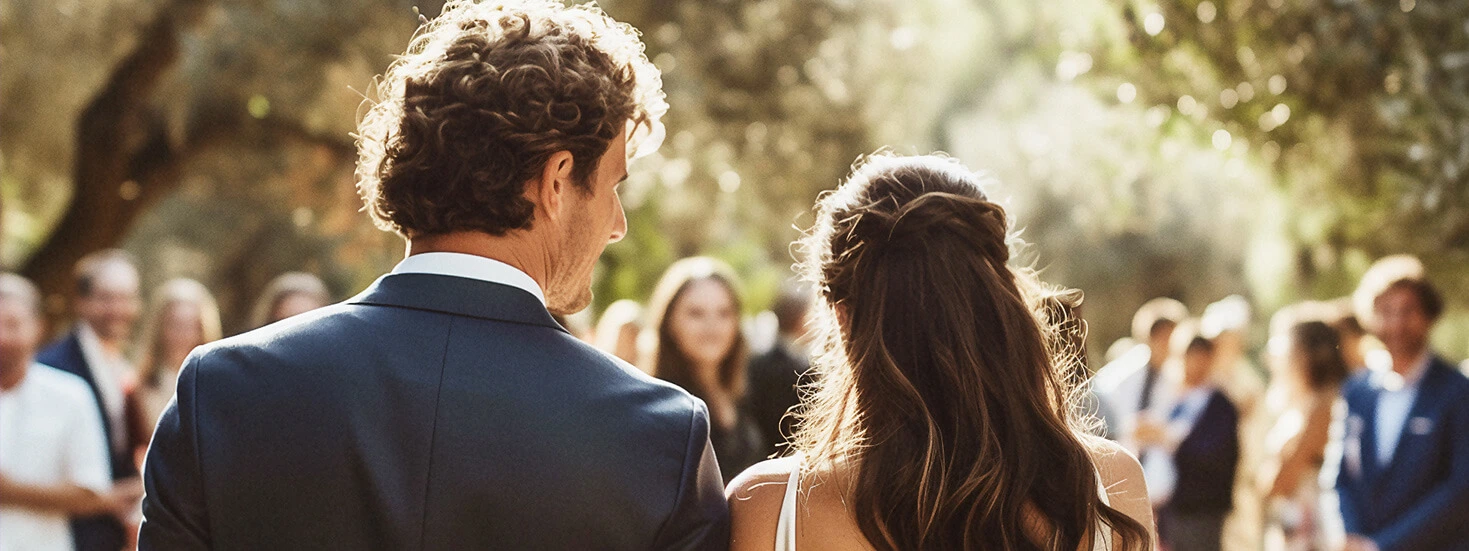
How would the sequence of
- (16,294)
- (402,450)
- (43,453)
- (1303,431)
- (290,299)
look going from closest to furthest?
1. (402,450)
2. (43,453)
3. (16,294)
4. (290,299)
5. (1303,431)

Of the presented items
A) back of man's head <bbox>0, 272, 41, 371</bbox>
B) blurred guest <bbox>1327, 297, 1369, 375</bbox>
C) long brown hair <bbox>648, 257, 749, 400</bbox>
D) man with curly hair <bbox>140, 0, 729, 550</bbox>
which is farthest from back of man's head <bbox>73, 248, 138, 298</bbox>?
blurred guest <bbox>1327, 297, 1369, 375</bbox>

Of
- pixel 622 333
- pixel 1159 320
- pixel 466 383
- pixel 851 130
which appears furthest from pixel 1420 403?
pixel 851 130

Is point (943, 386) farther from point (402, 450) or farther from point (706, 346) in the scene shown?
point (706, 346)

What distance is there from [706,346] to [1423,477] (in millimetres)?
2707

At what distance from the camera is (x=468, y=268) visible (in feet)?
6.38

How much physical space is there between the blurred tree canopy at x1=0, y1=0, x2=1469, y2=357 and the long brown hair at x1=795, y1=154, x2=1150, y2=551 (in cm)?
14

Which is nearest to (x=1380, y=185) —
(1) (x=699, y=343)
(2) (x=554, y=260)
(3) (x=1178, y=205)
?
(1) (x=699, y=343)

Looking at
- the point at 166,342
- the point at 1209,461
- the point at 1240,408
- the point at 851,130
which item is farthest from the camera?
the point at 851,130

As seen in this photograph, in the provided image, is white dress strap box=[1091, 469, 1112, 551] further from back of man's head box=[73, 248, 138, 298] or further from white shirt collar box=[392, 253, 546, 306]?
back of man's head box=[73, 248, 138, 298]

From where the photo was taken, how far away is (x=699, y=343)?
5.38 m

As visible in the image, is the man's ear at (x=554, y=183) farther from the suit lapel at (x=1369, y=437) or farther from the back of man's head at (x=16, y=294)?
the suit lapel at (x=1369, y=437)

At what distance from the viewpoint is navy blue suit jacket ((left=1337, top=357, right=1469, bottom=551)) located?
513 centimetres

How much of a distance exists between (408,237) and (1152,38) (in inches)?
152

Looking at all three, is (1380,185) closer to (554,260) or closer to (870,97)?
(554,260)
